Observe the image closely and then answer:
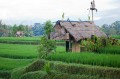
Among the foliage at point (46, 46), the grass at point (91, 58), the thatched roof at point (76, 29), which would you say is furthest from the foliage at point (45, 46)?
the thatched roof at point (76, 29)

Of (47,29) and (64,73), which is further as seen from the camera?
(47,29)

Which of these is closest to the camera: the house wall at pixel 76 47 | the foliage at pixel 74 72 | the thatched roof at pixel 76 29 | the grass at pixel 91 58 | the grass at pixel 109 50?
the foliage at pixel 74 72

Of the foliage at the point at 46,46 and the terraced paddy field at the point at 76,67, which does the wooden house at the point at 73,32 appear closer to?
the foliage at the point at 46,46

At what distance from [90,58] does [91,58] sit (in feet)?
0.21

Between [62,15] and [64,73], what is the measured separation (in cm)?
533

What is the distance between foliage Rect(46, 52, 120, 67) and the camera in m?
10.4

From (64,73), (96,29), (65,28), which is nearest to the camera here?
(64,73)

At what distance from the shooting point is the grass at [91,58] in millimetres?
10430

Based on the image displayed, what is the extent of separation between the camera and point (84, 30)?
52.5 feet

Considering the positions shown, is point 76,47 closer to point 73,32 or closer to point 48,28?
point 73,32

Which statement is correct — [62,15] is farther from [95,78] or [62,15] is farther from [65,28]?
[95,78]

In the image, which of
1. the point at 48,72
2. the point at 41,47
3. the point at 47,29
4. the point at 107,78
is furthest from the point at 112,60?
the point at 47,29

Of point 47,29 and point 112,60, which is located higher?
point 47,29

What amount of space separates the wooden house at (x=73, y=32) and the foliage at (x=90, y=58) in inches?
101
